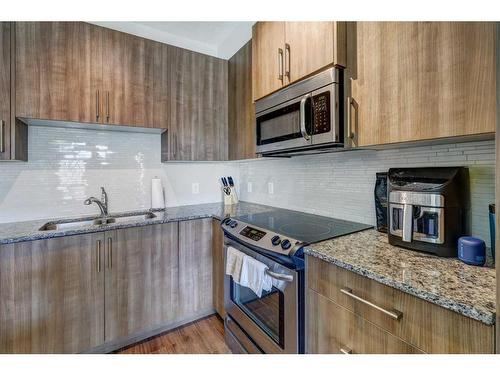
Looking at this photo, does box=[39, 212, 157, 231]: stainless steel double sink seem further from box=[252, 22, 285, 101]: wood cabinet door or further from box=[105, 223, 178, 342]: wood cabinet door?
box=[252, 22, 285, 101]: wood cabinet door

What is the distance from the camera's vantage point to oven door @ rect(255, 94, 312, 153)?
51.3 inches

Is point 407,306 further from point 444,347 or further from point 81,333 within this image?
point 81,333

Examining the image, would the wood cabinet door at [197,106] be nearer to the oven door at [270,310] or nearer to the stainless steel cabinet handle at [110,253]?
the stainless steel cabinet handle at [110,253]

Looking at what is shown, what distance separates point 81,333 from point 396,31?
2387 mm

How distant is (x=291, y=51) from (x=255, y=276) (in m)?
1.34

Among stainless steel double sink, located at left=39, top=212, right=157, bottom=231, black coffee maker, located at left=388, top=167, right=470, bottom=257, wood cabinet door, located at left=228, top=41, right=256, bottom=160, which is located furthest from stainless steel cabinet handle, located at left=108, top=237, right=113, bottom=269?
black coffee maker, located at left=388, top=167, right=470, bottom=257

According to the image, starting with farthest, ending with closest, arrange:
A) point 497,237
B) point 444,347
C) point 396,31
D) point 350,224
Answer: point 350,224 < point 396,31 < point 444,347 < point 497,237

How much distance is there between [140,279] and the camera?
172 centimetres

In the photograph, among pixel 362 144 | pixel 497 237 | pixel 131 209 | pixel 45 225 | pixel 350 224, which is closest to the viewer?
pixel 497 237

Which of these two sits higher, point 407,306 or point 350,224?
point 350,224

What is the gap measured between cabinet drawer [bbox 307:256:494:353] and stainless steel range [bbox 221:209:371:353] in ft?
0.61

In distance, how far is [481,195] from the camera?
1.02 meters
